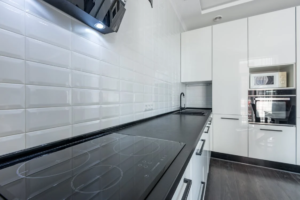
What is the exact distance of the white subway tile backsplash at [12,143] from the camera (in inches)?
18.8

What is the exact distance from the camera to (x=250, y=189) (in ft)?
5.30

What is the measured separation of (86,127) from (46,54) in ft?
1.36

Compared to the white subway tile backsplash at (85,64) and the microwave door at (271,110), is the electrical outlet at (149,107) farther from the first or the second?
the microwave door at (271,110)

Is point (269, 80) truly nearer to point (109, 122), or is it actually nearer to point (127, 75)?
point (127, 75)

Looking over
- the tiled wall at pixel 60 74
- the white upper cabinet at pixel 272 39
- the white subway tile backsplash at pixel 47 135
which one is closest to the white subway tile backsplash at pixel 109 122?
the tiled wall at pixel 60 74

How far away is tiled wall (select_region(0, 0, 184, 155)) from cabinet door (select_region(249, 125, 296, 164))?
79.1 inches

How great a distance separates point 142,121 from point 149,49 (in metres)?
0.76

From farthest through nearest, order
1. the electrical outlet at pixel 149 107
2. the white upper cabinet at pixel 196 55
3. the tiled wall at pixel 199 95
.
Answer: the tiled wall at pixel 199 95 < the white upper cabinet at pixel 196 55 < the electrical outlet at pixel 149 107

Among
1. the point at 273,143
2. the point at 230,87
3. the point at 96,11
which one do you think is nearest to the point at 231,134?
the point at 273,143

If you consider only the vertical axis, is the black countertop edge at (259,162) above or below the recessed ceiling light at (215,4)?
below

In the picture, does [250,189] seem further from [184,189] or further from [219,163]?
[184,189]

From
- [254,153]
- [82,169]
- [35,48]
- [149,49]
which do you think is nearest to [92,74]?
[35,48]

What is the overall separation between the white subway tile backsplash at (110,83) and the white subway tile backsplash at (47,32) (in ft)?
0.92

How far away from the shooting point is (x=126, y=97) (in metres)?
1.11
